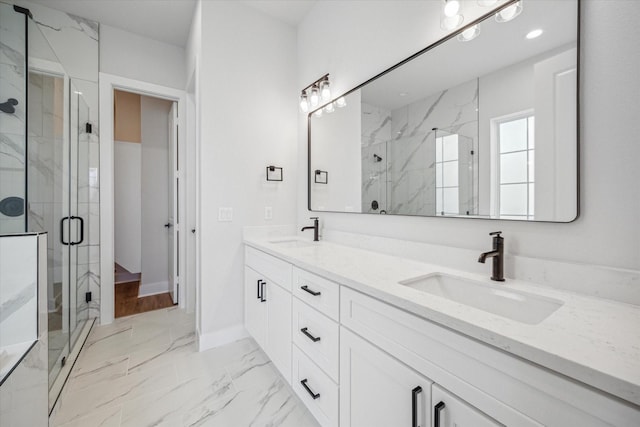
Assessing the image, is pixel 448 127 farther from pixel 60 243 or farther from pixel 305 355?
pixel 60 243

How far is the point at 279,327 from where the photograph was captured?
5.45ft

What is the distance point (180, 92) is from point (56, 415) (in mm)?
2799

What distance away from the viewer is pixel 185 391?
1.67 m

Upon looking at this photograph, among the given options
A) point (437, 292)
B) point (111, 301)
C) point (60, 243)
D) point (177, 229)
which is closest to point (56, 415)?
point (60, 243)

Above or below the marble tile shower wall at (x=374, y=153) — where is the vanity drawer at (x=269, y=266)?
below

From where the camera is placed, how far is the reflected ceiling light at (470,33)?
Result: 120cm

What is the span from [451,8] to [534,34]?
391mm

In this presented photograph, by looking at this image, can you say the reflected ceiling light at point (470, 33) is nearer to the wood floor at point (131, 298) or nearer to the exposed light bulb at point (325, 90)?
the exposed light bulb at point (325, 90)

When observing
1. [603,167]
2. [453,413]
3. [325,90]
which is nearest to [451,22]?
[603,167]

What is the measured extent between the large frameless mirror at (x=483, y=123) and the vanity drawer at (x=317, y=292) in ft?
2.16

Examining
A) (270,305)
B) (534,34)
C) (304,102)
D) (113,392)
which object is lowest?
(113,392)

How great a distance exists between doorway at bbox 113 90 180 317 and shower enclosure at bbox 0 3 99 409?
1.03m

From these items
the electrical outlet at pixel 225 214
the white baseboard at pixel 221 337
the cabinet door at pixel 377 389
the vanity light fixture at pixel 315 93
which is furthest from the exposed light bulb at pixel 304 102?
the white baseboard at pixel 221 337

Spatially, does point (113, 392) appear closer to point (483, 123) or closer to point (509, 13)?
point (483, 123)
